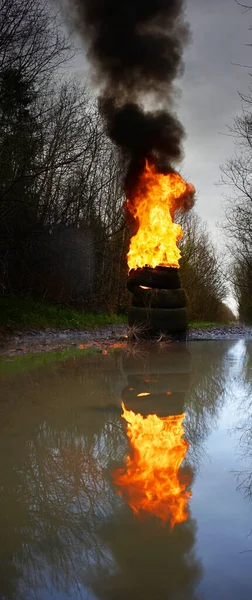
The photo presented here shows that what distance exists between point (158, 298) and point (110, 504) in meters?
10.1

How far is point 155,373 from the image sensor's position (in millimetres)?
6887

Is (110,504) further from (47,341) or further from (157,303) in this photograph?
(157,303)

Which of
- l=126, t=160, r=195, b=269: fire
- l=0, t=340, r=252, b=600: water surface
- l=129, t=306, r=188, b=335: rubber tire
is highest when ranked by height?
l=126, t=160, r=195, b=269: fire

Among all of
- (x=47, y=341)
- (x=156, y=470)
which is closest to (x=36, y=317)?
(x=47, y=341)

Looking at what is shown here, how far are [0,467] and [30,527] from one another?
92 centimetres

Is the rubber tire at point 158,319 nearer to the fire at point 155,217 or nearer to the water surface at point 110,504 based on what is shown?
the fire at point 155,217

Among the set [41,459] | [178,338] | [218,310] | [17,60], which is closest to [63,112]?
[17,60]

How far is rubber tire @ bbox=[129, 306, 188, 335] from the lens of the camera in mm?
12430

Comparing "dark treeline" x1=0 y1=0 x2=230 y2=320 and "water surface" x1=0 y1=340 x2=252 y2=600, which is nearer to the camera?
"water surface" x1=0 y1=340 x2=252 y2=600

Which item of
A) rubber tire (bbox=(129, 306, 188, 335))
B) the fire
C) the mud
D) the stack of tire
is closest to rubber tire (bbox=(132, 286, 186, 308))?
the stack of tire

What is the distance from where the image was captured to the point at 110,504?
2488 millimetres

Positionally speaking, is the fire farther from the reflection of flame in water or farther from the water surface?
the reflection of flame in water

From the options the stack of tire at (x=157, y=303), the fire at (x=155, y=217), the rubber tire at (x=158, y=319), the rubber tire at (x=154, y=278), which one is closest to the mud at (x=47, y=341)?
A: the rubber tire at (x=158, y=319)

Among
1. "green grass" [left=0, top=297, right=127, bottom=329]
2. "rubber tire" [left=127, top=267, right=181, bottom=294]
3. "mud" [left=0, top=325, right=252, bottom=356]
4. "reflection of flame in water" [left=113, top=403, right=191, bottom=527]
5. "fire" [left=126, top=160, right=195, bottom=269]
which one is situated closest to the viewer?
"reflection of flame in water" [left=113, top=403, right=191, bottom=527]
